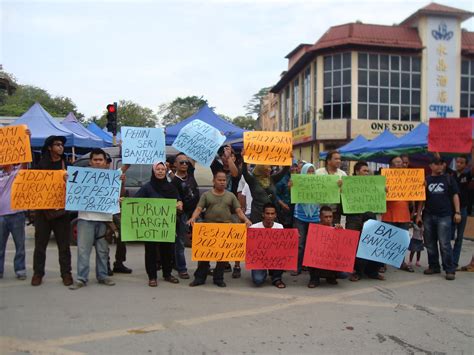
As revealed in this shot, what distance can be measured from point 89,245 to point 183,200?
4.54ft

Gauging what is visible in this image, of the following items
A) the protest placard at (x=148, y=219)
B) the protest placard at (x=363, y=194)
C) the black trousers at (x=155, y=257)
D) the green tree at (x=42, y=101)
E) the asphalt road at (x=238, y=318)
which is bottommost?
the asphalt road at (x=238, y=318)

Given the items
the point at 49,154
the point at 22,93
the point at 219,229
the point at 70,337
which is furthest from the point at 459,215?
the point at 22,93

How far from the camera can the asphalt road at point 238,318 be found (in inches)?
144

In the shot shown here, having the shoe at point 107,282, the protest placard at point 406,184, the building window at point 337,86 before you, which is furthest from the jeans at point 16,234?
the building window at point 337,86

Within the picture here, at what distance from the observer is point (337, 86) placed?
30.0m

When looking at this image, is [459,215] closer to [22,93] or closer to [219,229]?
[219,229]

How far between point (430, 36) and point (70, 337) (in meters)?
31.5

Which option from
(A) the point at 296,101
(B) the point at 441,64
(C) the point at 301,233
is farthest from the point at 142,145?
(A) the point at 296,101

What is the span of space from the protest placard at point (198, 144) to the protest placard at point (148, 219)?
2.69 ft

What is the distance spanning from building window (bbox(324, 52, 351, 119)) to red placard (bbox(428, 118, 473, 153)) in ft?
77.7

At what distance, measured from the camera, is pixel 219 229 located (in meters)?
5.42

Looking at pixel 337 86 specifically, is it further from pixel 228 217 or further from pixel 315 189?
pixel 228 217

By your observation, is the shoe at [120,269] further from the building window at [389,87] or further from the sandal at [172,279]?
the building window at [389,87]

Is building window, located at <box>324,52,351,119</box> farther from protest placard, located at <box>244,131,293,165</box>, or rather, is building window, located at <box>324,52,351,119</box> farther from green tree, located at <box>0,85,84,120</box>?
green tree, located at <box>0,85,84,120</box>
